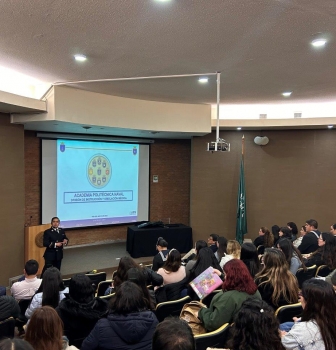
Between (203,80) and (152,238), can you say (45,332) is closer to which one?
(203,80)

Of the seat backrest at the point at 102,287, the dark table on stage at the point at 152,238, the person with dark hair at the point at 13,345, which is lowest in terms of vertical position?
the dark table on stage at the point at 152,238

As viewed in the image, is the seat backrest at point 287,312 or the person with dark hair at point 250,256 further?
the person with dark hair at point 250,256

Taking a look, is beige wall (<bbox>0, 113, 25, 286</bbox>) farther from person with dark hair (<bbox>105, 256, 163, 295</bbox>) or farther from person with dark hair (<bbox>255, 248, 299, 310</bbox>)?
person with dark hair (<bbox>255, 248, 299, 310</bbox>)

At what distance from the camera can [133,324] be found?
1.93m

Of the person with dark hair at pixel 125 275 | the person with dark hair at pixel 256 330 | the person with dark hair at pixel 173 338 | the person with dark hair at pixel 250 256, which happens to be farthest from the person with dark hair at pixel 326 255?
the person with dark hair at pixel 173 338

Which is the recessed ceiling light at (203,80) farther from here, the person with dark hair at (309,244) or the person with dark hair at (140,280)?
the person with dark hair at (140,280)

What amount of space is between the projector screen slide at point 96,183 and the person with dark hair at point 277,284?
5.86 m

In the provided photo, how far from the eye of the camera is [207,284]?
2949mm

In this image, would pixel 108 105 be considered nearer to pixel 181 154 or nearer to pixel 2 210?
pixel 2 210

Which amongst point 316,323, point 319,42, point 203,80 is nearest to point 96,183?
point 203,80

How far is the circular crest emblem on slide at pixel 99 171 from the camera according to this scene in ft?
26.6

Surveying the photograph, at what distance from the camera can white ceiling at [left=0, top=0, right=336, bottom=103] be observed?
2.96 m

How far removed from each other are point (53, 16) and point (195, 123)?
4813 mm

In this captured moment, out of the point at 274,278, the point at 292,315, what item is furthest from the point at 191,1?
the point at 292,315
